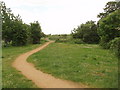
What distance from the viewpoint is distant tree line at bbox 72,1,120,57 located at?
46.3 feet

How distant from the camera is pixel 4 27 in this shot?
163 feet

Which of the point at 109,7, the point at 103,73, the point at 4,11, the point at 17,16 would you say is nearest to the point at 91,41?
the point at 109,7

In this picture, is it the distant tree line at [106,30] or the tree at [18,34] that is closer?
the distant tree line at [106,30]

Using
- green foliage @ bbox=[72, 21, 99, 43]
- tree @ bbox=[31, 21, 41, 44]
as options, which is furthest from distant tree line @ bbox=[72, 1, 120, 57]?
tree @ bbox=[31, 21, 41, 44]

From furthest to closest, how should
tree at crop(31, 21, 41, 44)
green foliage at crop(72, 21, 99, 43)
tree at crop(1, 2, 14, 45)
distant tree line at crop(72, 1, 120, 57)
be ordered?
green foliage at crop(72, 21, 99, 43) < tree at crop(31, 21, 41, 44) < tree at crop(1, 2, 14, 45) < distant tree line at crop(72, 1, 120, 57)

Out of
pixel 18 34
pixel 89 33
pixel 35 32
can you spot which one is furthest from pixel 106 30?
pixel 89 33

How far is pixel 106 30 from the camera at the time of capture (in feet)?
138

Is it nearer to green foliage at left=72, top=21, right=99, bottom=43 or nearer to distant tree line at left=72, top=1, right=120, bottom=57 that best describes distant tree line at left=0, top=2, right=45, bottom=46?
distant tree line at left=72, top=1, right=120, bottom=57

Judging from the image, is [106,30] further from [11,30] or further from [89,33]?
[89,33]

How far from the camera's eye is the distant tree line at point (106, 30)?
14109 millimetres

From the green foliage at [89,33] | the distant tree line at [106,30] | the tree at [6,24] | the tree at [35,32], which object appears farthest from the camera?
the green foliage at [89,33]

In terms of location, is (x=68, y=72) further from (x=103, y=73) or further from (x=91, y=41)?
(x=91, y=41)

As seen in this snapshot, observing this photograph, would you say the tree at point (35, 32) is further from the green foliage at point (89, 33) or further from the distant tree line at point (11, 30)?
the green foliage at point (89, 33)

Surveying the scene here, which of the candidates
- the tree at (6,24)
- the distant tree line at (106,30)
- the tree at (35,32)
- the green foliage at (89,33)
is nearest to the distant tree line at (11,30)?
the tree at (6,24)
